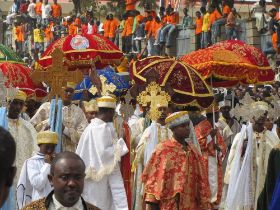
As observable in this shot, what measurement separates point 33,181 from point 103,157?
1710 mm

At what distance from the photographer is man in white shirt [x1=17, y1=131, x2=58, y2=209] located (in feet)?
29.3

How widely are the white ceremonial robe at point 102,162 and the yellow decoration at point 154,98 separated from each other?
57.9 inches

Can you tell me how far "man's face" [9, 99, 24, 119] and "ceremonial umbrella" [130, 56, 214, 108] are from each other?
11.5 feet

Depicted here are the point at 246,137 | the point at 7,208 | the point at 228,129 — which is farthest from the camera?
the point at 228,129

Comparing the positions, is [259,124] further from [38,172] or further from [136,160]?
[38,172]

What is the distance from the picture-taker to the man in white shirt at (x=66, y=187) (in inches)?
220

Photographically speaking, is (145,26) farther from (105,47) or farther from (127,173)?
(127,173)

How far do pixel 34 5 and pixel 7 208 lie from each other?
32.9 m

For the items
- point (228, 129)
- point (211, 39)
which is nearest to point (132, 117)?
point (228, 129)

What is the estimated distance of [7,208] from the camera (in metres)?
9.60

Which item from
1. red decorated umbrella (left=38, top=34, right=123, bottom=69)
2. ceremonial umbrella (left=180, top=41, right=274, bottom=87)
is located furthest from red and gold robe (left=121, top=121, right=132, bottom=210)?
ceremonial umbrella (left=180, top=41, right=274, bottom=87)

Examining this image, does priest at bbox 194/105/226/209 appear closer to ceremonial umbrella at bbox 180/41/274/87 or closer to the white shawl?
ceremonial umbrella at bbox 180/41/274/87

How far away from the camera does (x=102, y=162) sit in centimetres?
1051

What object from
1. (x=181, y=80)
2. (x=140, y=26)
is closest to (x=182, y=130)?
(x=181, y=80)
